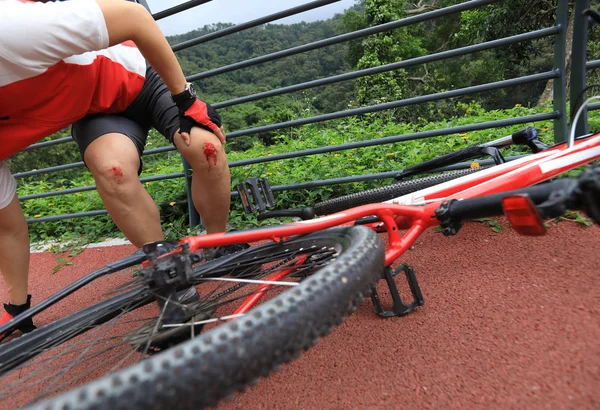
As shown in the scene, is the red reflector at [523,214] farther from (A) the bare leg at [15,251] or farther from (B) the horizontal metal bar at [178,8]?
(B) the horizontal metal bar at [178,8]

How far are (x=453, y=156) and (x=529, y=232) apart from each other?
90cm

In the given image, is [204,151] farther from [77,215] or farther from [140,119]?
→ [77,215]

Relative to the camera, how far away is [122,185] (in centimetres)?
145

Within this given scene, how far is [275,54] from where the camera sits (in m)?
2.47

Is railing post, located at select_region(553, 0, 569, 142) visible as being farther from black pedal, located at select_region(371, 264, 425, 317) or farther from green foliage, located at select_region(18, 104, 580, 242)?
black pedal, located at select_region(371, 264, 425, 317)

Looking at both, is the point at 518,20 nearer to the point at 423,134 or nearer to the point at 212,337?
the point at 423,134

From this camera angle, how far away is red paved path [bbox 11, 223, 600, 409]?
94 centimetres

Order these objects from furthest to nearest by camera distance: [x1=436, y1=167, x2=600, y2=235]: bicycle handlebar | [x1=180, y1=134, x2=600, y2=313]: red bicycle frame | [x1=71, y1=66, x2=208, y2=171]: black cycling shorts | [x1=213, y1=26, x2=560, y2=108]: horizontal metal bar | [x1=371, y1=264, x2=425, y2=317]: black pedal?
[x1=213, y1=26, x2=560, y2=108]: horizontal metal bar, [x1=71, y1=66, x2=208, y2=171]: black cycling shorts, [x1=371, y1=264, x2=425, y2=317]: black pedal, [x1=180, y1=134, x2=600, y2=313]: red bicycle frame, [x1=436, y1=167, x2=600, y2=235]: bicycle handlebar

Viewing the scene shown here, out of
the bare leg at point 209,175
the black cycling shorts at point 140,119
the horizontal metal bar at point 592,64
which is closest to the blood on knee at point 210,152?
the bare leg at point 209,175

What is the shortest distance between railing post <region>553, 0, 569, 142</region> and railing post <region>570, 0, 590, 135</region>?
0.14 ft

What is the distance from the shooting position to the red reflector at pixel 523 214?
0.87 m

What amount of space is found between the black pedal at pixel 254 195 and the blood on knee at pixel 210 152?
250 mm

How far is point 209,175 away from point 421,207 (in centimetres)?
83

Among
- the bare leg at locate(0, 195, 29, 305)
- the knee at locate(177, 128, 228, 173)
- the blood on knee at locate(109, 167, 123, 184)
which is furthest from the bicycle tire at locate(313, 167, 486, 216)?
the bare leg at locate(0, 195, 29, 305)
